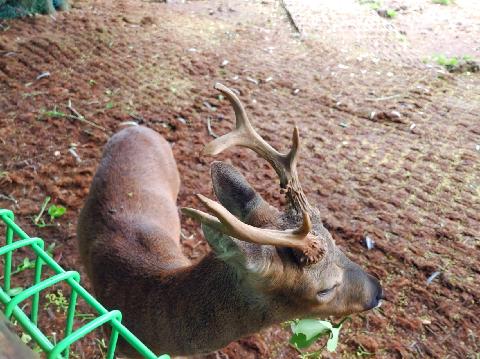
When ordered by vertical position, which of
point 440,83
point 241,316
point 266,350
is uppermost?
point 241,316

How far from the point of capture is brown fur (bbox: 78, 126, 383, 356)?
2.16 m

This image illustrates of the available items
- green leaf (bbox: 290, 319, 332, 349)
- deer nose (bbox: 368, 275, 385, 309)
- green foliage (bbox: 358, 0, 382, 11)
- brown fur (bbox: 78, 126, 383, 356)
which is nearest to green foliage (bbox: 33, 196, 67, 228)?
brown fur (bbox: 78, 126, 383, 356)

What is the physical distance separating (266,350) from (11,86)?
3.82m

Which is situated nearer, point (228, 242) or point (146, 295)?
point (228, 242)

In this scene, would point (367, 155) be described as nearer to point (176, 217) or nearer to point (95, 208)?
point (176, 217)

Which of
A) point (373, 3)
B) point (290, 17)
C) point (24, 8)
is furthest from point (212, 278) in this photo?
point (373, 3)

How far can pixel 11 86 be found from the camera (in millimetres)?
5133

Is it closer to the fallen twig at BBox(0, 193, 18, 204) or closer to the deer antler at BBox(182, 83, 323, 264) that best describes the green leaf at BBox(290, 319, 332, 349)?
the deer antler at BBox(182, 83, 323, 264)

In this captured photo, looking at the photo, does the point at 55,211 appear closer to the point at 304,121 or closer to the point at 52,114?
the point at 52,114

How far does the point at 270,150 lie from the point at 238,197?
11.7 inches

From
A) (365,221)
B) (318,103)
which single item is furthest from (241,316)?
(318,103)

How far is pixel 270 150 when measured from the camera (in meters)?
2.55

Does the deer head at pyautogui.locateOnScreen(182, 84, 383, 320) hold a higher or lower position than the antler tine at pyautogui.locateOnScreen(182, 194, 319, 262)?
lower

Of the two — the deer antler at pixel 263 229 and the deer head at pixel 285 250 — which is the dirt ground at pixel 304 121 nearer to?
the deer head at pixel 285 250
